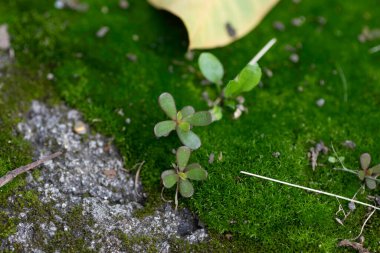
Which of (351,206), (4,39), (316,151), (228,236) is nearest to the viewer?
(228,236)

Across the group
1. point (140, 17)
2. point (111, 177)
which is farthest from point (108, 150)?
point (140, 17)

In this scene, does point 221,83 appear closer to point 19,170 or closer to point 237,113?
point 237,113

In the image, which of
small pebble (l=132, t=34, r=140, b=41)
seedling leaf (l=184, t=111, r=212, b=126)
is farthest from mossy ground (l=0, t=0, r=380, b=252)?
seedling leaf (l=184, t=111, r=212, b=126)

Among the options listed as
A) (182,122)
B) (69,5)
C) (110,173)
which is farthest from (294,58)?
(69,5)

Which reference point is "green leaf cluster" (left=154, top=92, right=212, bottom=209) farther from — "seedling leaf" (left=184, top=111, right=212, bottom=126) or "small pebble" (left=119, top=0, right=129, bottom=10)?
"small pebble" (left=119, top=0, right=129, bottom=10)

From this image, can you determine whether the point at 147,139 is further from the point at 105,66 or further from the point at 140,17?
the point at 140,17

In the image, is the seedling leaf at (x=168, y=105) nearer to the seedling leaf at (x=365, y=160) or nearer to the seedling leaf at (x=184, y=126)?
the seedling leaf at (x=184, y=126)

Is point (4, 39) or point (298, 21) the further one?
point (298, 21)
